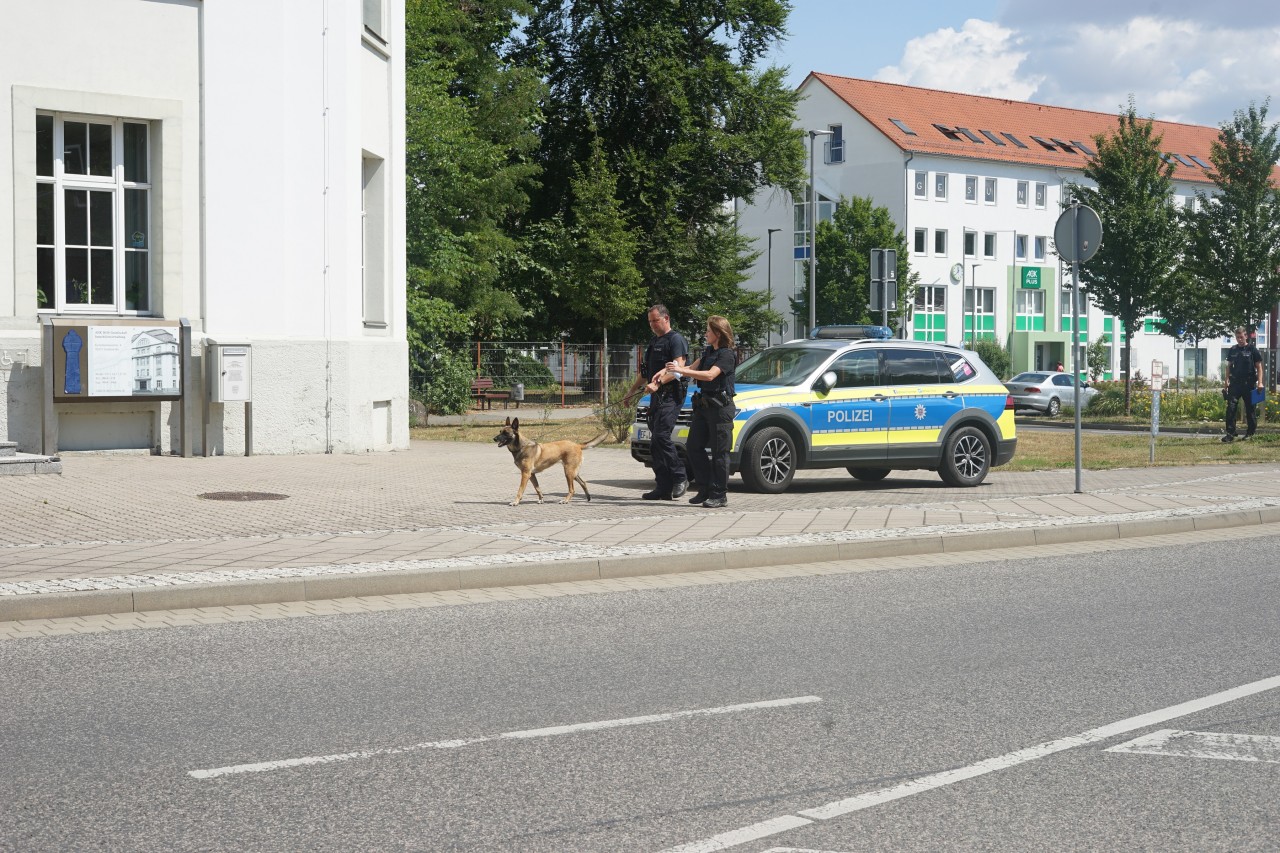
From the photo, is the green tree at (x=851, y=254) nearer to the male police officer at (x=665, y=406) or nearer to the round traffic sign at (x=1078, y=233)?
the round traffic sign at (x=1078, y=233)

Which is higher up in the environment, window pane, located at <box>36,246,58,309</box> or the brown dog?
window pane, located at <box>36,246,58,309</box>

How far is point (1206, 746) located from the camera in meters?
5.62

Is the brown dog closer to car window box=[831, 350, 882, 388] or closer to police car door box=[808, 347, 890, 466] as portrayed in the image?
police car door box=[808, 347, 890, 466]

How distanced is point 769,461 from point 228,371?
22.0 feet

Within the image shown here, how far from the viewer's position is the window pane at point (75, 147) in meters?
17.2

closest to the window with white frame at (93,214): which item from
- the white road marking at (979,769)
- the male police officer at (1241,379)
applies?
the white road marking at (979,769)

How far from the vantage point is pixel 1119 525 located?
518 inches

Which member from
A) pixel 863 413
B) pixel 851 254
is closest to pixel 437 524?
pixel 863 413

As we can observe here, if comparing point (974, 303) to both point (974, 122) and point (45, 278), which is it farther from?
point (45, 278)

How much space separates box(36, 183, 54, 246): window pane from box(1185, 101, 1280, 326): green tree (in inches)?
1176

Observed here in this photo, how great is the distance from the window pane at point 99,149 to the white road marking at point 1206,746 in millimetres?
15165

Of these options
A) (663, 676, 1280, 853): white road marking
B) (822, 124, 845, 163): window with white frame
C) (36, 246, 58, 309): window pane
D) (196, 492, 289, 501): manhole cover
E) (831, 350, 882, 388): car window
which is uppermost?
(822, 124, 845, 163): window with white frame

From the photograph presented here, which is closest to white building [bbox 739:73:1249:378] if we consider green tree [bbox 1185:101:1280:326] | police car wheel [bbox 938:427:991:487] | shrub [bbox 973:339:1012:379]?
shrub [bbox 973:339:1012:379]

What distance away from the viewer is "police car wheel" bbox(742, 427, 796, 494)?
50.8 feet
